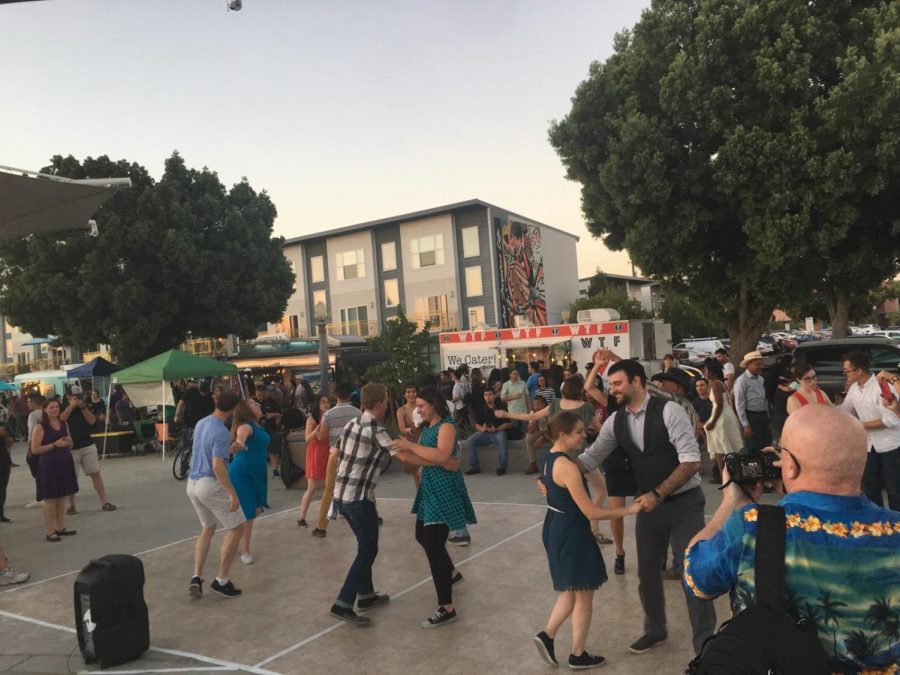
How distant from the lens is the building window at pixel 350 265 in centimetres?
4109

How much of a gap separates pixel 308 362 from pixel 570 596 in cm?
2821

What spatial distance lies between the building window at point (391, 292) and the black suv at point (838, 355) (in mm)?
28461

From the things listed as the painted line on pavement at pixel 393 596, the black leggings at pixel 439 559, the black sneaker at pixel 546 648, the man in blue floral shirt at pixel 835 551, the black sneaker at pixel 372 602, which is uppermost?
the man in blue floral shirt at pixel 835 551

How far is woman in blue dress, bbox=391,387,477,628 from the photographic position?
4914 millimetres

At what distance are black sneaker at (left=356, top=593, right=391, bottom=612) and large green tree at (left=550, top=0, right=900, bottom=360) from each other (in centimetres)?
1454

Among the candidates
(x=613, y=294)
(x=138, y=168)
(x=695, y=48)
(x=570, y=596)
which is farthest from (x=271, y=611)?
(x=613, y=294)

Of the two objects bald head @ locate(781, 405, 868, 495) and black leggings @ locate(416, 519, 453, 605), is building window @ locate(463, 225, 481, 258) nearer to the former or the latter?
black leggings @ locate(416, 519, 453, 605)

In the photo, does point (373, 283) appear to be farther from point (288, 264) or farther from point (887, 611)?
point (887, 611)

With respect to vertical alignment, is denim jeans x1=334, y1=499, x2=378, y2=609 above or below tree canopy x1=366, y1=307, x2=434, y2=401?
below

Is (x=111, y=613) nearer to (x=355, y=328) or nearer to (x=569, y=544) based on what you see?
(x=569, y=544)

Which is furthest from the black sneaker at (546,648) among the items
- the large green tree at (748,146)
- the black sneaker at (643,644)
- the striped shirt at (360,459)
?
the large green tree at (748,146)

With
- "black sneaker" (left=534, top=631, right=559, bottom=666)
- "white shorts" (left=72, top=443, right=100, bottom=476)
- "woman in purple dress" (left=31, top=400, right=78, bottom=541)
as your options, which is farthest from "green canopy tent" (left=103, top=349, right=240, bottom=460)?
"black sneaker" (left=534, top=631, right=559, bottom=666)

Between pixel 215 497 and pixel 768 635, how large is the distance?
5094 millimetres

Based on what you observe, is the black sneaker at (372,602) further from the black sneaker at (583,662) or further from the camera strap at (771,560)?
the camera strap at (771,560)
